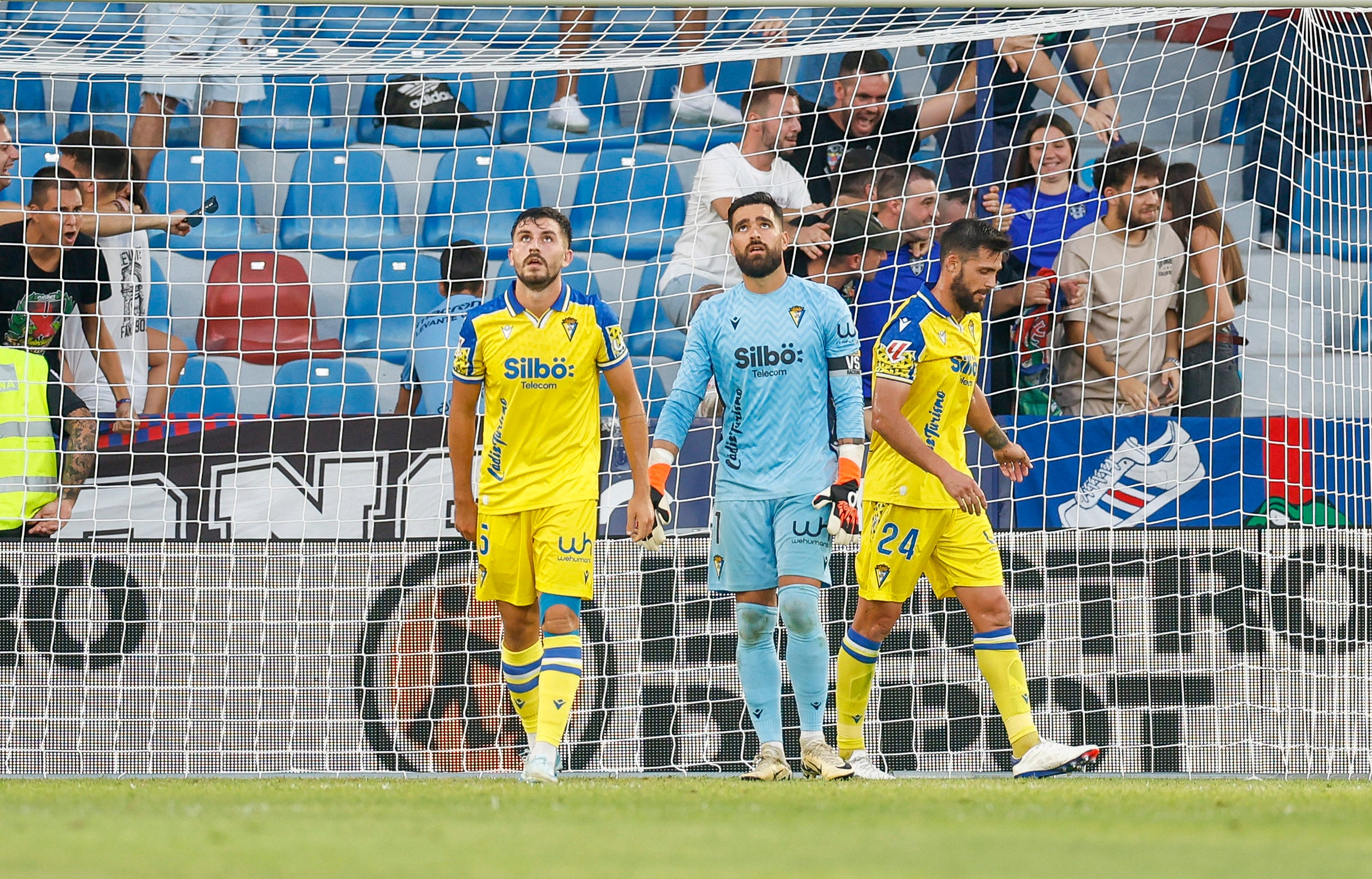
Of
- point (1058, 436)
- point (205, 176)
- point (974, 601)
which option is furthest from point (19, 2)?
point (1058, 436)

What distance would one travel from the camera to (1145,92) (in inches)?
311

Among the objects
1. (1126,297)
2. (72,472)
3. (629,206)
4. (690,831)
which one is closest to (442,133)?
(629,206)

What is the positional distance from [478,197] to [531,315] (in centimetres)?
380

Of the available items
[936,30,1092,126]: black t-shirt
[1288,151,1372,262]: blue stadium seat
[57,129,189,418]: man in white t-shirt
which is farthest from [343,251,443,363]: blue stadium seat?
[1288,151,1372,262]: blue stadium seat

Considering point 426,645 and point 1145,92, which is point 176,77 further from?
point 1145,92

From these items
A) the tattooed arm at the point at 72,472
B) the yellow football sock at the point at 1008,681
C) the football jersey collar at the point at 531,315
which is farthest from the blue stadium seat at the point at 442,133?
the yellow football sock at the point at 1008,681

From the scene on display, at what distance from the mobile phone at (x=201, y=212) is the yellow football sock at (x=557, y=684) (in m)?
4.44

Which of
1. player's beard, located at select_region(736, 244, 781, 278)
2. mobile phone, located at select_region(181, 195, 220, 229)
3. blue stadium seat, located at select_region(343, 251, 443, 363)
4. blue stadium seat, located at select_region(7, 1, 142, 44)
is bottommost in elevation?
player's beard, located at select_region(736, 244, 781, 278)

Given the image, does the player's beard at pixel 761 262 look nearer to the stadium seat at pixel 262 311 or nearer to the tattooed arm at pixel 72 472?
the tattooed arm at pixel 72 472

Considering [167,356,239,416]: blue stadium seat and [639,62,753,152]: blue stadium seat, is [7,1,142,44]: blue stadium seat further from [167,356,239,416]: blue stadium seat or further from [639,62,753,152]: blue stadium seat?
[639,62,753,152]: blue stadium seat

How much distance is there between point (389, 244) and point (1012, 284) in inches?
141

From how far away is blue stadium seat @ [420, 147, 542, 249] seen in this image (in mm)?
8969

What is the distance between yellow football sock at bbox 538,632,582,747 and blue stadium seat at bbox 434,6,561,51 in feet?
11.6

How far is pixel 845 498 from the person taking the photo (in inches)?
Answer: 209
